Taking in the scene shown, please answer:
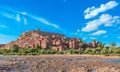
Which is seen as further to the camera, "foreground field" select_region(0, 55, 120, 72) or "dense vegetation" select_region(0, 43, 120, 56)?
"dense vegetation" select_region(0, 43, 120, 56)

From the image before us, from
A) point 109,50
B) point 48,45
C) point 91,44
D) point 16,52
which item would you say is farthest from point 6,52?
point 109,50

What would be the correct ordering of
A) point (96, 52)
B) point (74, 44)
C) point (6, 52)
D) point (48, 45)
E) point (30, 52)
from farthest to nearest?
point (48, 45) < point (74, 44) < point (6, 52) < point (30, 52) < point (96, 52)

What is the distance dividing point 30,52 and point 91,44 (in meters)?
49.3

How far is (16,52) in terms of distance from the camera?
157m

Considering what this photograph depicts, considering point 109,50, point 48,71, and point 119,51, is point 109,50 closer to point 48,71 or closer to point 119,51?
point 119,51

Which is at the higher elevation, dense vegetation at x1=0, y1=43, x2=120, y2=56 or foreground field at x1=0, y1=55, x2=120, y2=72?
dense vegetation at x1=0, y1=43, x2=120, y2=56

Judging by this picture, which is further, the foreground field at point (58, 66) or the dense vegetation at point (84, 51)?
the dense vegetation at point (84, 51)

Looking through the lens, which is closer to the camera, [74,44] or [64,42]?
[74,44]

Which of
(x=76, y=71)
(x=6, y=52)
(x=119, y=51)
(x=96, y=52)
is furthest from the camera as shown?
(x=6, y=52)

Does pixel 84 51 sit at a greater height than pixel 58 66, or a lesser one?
greater

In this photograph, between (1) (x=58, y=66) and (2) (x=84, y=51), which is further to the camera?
(2) (x=84, y=51)

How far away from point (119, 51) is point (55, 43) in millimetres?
82738

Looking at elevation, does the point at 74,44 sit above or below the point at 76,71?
above

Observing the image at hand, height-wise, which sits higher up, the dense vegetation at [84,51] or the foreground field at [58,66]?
the dense vegetation at [84,51]
